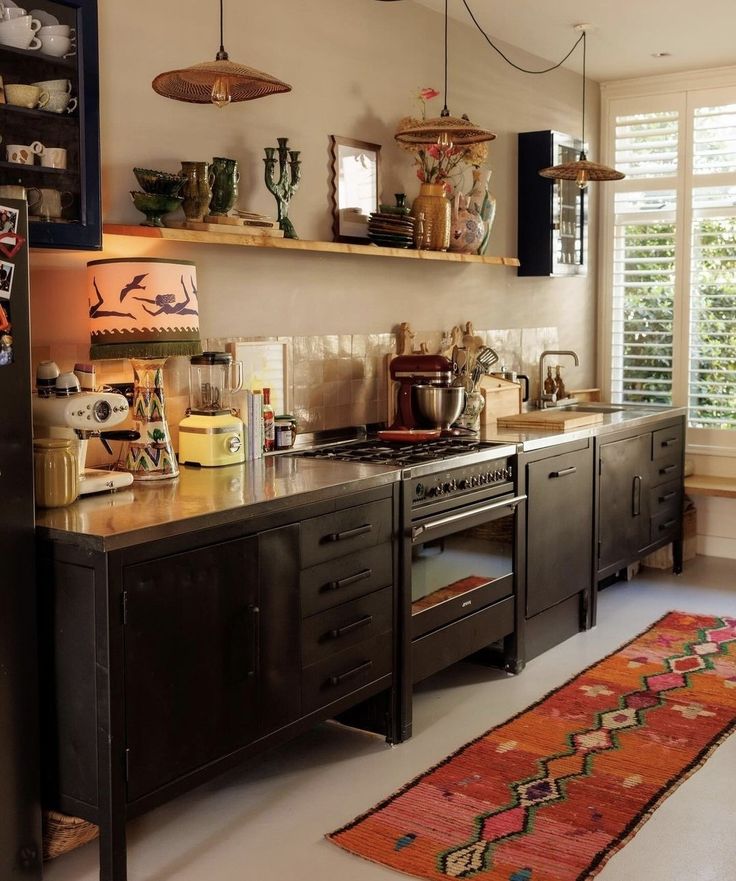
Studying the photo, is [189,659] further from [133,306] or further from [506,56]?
[506,56]

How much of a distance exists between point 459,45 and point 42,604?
3511 mm

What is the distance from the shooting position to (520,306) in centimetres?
559

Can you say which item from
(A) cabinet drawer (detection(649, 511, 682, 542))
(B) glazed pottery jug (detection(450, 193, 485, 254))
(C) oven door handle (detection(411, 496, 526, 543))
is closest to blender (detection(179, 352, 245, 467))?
(C) oven door handle (detection(411, 496, 526, 543))

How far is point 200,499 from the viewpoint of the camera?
279 centimetres

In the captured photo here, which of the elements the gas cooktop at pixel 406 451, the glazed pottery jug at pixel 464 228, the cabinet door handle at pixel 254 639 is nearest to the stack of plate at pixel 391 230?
the glazed pottery jug at pixel 464 228

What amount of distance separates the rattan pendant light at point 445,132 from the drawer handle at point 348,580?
1546 millimetres

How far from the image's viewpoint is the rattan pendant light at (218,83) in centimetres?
280

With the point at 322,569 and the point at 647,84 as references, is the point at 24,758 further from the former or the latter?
the point at 647,84

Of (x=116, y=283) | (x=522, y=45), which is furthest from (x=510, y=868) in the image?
(x=522, y=45)

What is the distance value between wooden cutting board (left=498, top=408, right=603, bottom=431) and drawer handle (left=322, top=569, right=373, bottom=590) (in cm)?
162

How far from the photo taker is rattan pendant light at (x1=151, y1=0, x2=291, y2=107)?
280 centimetres

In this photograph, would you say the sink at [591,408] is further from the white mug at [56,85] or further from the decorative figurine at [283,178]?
the white mug at [56,85]

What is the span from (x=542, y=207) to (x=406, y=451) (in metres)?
2.24

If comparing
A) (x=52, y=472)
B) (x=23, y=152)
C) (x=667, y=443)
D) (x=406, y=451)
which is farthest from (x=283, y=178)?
(x=667, y=443)
